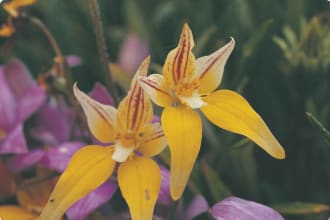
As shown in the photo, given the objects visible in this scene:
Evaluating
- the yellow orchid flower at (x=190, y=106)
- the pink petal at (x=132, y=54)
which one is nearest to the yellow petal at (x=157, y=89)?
the yellow orchid flower at (x=190, y=106)

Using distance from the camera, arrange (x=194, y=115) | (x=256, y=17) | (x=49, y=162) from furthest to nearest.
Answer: (x=256, y=17) → (x=49, y=162) → (x=194, y=115)

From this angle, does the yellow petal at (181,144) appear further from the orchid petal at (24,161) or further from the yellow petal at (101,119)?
the orchid petal at (24,161)

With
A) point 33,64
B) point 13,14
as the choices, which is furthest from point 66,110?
point 33,64

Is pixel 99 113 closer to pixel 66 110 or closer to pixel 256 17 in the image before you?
pixel 66 110

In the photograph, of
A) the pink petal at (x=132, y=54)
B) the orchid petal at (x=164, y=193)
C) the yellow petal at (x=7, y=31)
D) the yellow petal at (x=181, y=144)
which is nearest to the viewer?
the yellow petal at (x=181, y=144)

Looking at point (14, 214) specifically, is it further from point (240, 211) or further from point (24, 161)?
point (240, 211)

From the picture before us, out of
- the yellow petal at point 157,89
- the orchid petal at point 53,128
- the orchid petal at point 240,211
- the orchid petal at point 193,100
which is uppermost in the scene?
the yellow petal at point 157,89

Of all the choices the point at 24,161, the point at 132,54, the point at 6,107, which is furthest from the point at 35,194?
the point at 132,54
